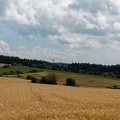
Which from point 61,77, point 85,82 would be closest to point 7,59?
point 61,77

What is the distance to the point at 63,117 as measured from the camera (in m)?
18.1

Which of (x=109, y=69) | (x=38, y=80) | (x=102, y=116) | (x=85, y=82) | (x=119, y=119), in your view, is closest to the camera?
(x=119, y=119)

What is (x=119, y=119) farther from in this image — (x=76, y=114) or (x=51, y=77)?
(x=51, y=77)

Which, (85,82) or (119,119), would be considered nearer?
(119,119)

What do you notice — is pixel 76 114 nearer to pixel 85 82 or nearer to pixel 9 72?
pixel 85 82

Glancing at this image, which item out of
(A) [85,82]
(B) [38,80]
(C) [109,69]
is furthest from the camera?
(C) [109,69]

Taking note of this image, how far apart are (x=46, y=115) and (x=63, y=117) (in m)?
1.34

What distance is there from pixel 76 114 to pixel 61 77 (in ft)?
343

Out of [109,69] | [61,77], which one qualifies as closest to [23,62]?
[109,69]

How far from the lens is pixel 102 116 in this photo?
18844 mm

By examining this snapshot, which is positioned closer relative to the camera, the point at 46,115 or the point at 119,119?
the point at 119,119

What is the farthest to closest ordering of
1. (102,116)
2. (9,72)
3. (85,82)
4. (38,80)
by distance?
1. (9,72)
2. (85,82)
3. (38,80)
4. (102,116)

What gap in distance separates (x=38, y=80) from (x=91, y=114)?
84.4m

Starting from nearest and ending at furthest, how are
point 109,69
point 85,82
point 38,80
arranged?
1. point 38,80
2. point 85,82
3. point 109,69
